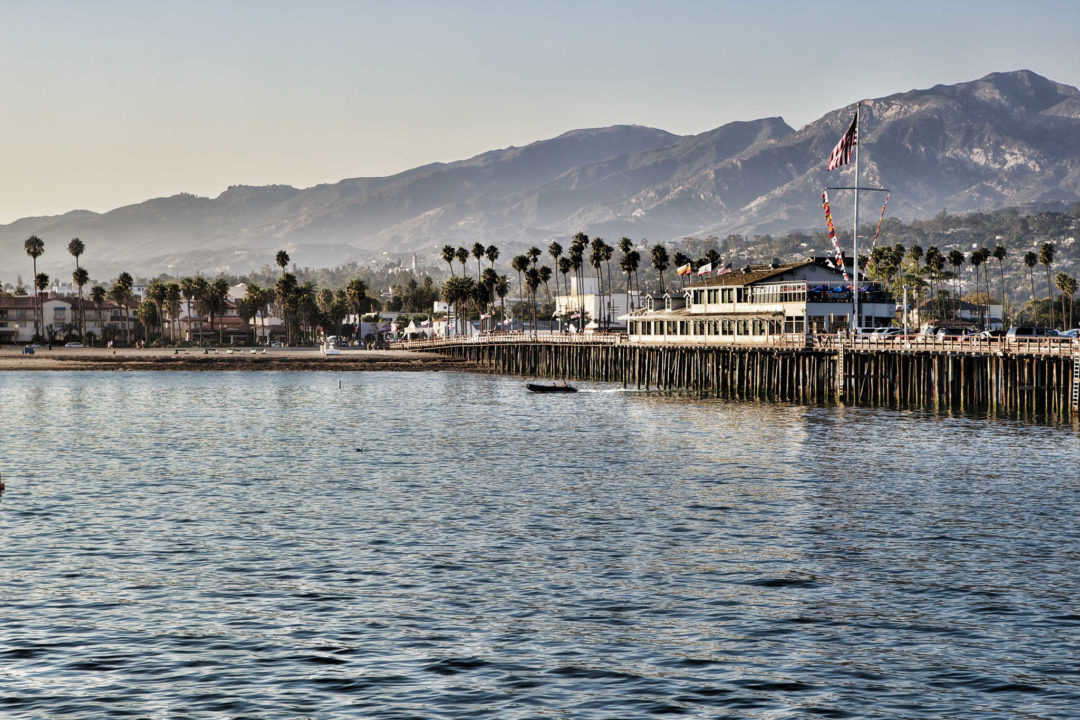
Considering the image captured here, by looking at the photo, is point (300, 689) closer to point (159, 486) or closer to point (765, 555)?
point (765, 555)

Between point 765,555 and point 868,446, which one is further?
point 868,446

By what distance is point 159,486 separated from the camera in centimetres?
4662

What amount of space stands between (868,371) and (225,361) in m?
101

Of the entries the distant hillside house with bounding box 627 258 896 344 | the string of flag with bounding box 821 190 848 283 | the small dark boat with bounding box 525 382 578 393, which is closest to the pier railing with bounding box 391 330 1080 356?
the distant hillside house with bounding box 627 258 896 344

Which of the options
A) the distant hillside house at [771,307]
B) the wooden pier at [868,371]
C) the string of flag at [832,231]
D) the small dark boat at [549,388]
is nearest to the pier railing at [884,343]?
the wooden pier at [868,371]

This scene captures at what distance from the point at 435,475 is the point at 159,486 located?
11570 mm

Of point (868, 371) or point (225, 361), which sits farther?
point (225, 361)

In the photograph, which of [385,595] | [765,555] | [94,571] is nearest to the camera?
[385,595]

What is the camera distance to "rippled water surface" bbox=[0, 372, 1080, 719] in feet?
68.8

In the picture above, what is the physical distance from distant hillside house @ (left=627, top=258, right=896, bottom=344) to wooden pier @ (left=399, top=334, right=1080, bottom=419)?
2.44 m

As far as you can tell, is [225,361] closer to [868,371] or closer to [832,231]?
[868,371]

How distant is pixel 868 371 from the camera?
86.7 m

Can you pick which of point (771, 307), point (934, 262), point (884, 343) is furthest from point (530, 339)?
point (934, 262)

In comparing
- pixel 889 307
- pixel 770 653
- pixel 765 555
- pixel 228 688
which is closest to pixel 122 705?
pixel 228 688
